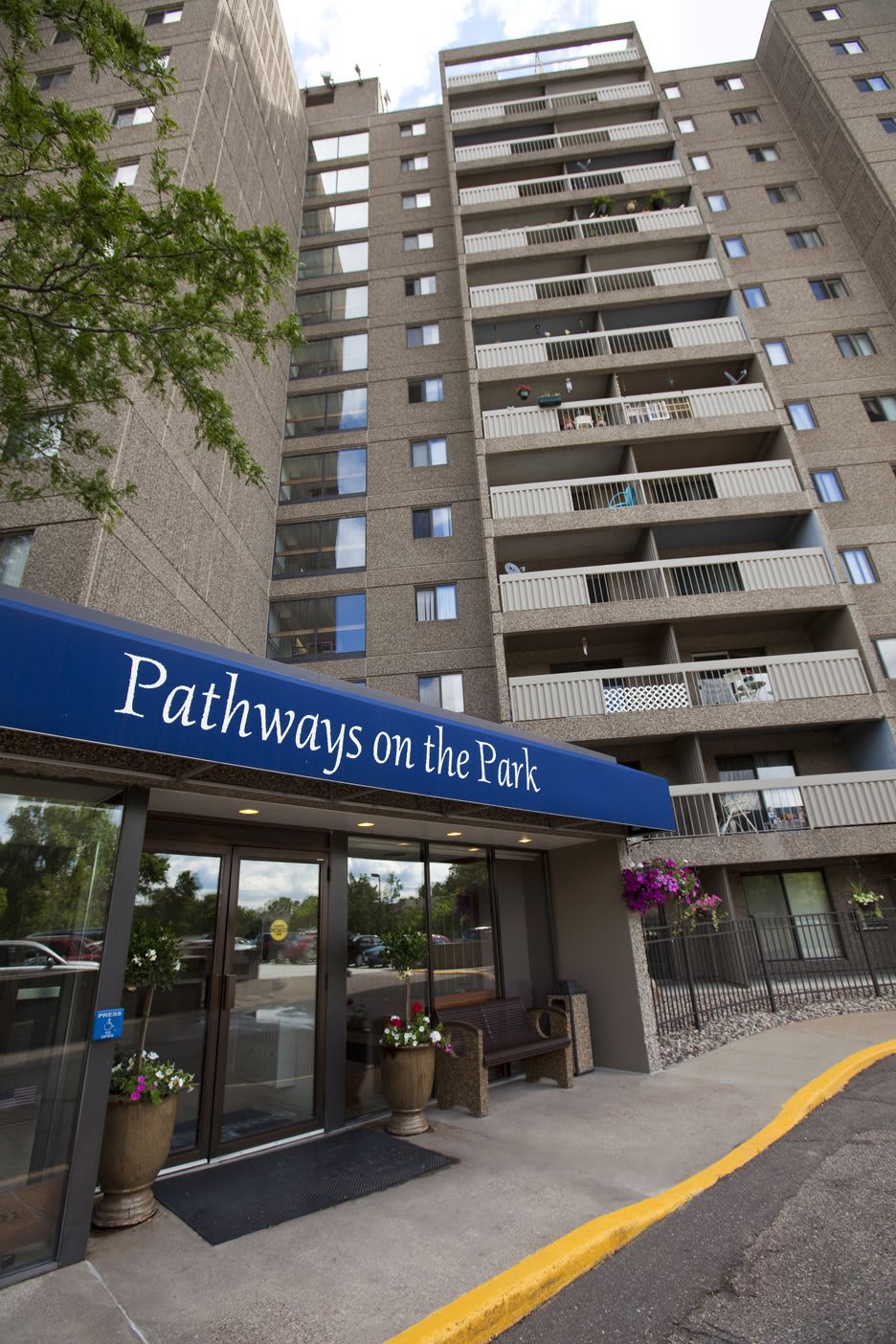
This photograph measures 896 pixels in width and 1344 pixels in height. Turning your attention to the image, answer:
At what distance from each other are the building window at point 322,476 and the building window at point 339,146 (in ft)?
51.3

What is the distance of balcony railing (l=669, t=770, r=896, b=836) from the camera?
14.8 metres

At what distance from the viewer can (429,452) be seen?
2048 centimetres

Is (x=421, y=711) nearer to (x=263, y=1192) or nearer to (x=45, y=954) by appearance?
(x=45, y=954)

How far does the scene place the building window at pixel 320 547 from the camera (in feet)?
62.4

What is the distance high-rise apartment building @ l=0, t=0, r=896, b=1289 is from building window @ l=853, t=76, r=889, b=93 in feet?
0.36

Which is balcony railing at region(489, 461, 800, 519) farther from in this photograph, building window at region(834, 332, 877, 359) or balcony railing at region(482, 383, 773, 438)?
building window at region(834, 332, 877, 359)

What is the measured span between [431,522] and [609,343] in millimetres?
8608

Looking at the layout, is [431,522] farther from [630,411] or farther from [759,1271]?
[759,1271]

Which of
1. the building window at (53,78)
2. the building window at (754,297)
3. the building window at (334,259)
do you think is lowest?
the building window at (53,78)

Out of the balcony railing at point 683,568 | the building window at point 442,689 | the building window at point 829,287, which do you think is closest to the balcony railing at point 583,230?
the building window at point 829,287

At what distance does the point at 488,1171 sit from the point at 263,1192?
1.80 metres

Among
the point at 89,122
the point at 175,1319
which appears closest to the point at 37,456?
the point at 89,122

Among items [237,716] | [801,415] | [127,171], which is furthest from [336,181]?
[237,716]

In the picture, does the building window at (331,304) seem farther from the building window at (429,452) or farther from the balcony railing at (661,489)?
the balcony railing at (661,489)
